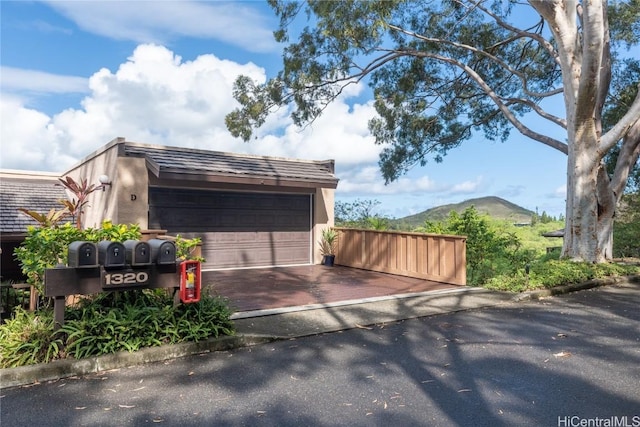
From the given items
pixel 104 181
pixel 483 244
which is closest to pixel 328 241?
pixel 483 244

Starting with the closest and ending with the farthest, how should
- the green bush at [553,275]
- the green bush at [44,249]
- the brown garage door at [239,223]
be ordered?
1. the green bush at [44,249]
2. the green bush at [553,275]
3. the brown garage door at [239,223]

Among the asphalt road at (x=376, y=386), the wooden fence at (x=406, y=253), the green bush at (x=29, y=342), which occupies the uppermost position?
the wooden fence at (x=406, y=253)

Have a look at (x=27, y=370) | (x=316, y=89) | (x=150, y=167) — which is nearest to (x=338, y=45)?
(x=316, y=89)

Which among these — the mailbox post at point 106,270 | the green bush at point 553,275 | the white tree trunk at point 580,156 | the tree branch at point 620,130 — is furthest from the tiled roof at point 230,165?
the tree branch at point 620,130

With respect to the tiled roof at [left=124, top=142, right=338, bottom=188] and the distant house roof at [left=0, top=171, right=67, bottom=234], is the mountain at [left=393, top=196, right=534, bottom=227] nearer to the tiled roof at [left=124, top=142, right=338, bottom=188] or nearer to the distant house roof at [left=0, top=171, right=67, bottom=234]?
the tiled roof at [left=124, top=142, right=338, bottom=188]

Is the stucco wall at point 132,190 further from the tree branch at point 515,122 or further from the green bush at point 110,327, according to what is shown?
the tree branch at point 515,122

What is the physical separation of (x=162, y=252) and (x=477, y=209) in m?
8.06

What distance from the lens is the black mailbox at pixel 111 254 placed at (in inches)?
169

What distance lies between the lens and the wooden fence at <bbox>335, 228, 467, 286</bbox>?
9094 millimetres

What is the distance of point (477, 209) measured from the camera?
1049 cm

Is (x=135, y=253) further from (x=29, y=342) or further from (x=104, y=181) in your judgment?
(x=104, y=181)

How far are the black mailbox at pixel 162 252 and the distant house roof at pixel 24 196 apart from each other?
958 centimetres

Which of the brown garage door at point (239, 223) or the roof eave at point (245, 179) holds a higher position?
the roof eave at point (245, 179)

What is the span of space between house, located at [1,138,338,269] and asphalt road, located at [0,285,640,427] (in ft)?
22.4
